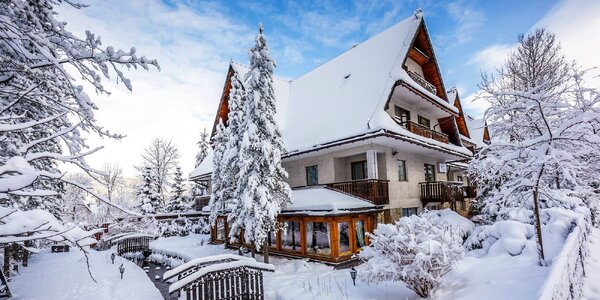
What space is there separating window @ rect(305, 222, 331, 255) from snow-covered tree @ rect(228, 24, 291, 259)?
2.23m

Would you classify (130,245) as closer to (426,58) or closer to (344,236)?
(344,236)

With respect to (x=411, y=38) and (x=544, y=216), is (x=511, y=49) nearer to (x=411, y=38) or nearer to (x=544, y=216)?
(x=411, y=38)

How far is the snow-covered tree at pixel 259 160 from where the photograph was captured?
1316cm

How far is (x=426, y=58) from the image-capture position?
2003cm

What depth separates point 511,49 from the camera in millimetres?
22812

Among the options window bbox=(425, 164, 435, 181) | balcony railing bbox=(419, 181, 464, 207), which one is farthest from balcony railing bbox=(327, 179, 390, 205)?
window bbox=(425, 164, 435, 181)

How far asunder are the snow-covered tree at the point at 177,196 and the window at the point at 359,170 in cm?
2667

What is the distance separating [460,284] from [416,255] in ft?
7.58

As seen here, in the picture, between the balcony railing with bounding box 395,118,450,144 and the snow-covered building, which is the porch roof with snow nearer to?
the snow-covered building

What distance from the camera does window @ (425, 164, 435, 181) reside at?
69.6 feet

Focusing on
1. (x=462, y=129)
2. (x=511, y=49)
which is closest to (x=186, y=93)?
(x=462, y=129)

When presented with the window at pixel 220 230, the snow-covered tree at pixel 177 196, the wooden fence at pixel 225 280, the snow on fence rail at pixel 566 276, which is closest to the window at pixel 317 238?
the wooden fence at pixel 225 280

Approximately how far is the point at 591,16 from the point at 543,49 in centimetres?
1014

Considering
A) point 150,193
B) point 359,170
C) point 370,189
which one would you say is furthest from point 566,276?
point 150,193
